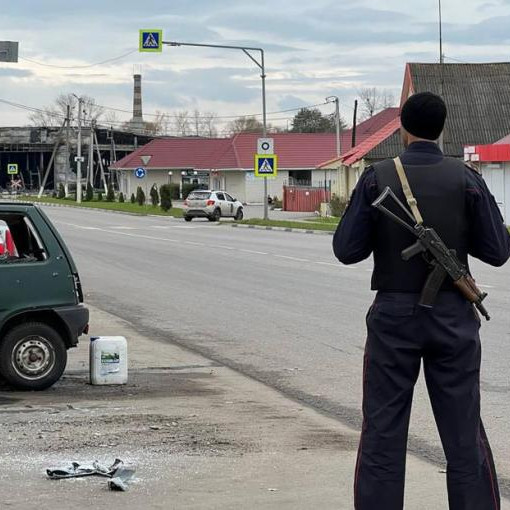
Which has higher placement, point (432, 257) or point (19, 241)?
point (432, 257)

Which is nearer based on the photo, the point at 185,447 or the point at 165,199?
the point at 185,447

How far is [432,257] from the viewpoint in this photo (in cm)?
477

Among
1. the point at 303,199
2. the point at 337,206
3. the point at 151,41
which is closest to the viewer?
the point at 151,41

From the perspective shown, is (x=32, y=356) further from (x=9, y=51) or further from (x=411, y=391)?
(x=9, y=51)

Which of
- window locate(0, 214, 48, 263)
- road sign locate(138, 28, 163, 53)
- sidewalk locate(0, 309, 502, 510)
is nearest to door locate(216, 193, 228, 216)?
road sign locate(138, 28, 163, 53)

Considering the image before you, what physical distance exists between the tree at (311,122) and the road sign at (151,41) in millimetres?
99936

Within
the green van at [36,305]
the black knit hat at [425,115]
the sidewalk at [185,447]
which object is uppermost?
the black knit hat at [425,115]

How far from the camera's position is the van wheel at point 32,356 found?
9531 millimetres

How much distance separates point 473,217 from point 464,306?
1.25ft

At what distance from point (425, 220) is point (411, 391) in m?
0.69

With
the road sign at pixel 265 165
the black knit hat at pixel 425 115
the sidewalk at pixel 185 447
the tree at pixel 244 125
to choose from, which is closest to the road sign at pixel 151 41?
the road sign at pixel 265 165

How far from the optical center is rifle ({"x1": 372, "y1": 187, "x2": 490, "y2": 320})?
4738 millimetres

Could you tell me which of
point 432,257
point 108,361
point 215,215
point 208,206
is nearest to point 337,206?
point 215,215

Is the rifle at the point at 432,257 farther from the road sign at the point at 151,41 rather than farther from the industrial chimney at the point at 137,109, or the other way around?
the industrial chimney at the point at 137,109
